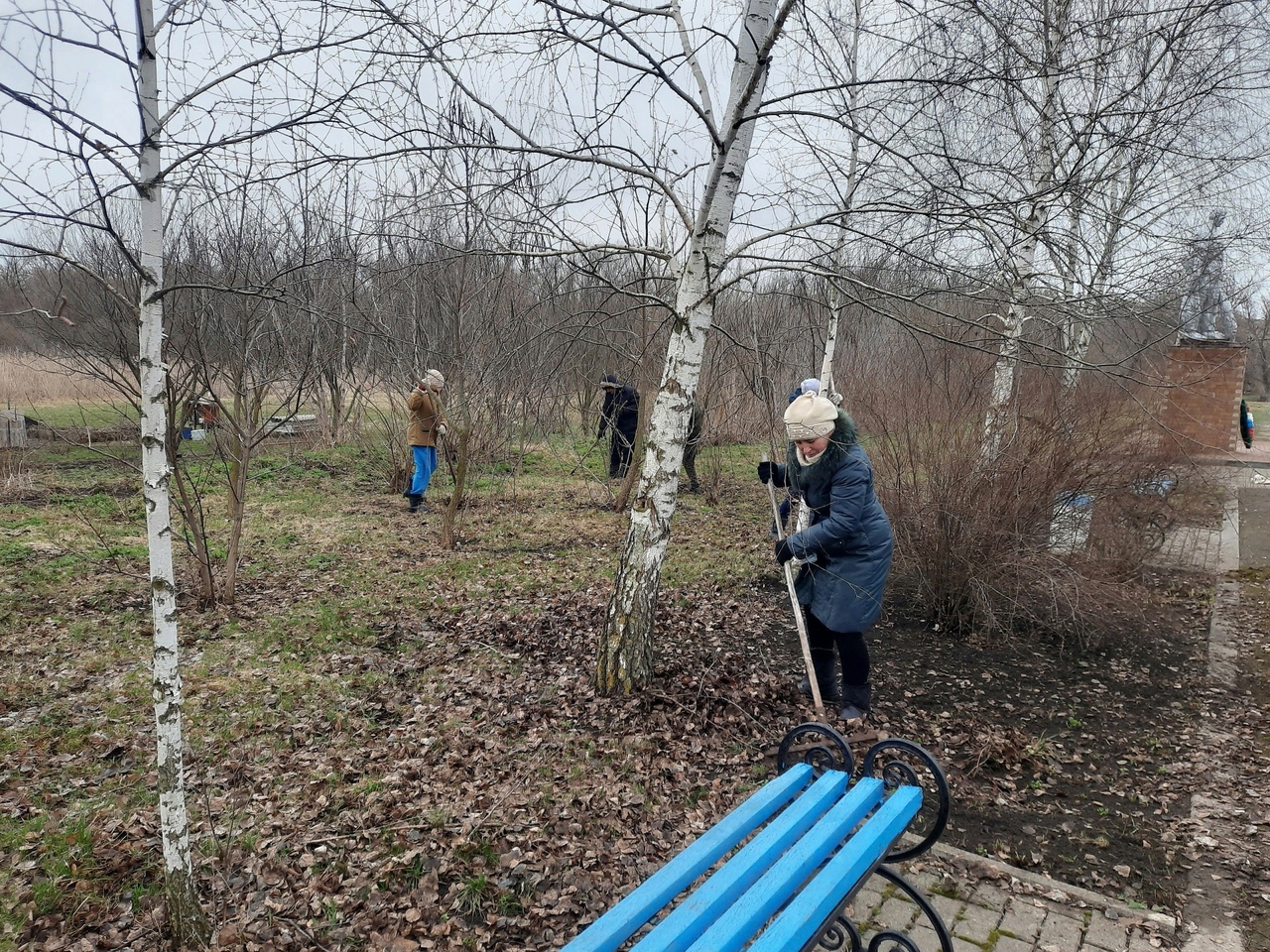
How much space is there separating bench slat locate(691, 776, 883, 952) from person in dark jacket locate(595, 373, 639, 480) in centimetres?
799

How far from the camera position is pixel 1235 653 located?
578 cm

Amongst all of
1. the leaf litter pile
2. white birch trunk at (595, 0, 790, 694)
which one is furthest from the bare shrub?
white birch trunk at (595, 0, 790, 694)

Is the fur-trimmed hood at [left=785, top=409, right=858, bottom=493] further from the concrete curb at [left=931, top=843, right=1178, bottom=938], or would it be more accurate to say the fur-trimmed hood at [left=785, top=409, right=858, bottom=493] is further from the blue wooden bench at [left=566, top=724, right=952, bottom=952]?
the concrete curb at [left=931, top=843, right=1178, bottom=938]

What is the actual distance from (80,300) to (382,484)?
4.55m

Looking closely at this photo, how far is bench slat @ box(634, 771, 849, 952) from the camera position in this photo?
1857 mm

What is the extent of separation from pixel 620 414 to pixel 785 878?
9630mm

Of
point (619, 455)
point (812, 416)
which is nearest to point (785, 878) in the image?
point (812, 416)

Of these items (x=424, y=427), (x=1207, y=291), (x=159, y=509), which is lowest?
(x=159, y=509)

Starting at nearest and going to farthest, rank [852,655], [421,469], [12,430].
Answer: [852,655] → [421,469] → [12,430]

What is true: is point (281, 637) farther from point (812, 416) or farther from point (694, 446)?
point (694, 446)

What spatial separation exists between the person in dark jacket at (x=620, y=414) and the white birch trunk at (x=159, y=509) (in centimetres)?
791

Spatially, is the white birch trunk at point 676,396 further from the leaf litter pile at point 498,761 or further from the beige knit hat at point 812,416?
the beige knit hat at point 812,416

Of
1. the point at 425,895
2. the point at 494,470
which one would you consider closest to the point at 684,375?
the point at 425,895

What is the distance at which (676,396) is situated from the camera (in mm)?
4109
